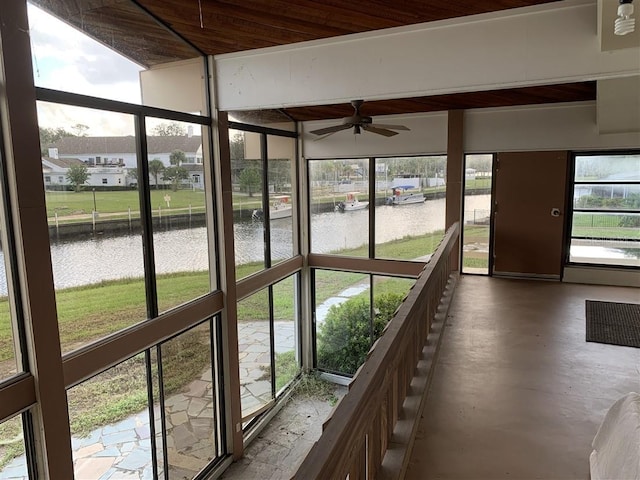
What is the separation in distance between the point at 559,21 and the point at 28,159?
4.50 meters

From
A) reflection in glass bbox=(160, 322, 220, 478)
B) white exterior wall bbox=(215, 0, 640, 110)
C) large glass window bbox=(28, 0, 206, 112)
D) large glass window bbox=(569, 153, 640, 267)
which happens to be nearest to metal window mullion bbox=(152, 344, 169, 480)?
reflection in glass bbox=(160, 322, 220, 478)

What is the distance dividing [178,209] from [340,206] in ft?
12.9

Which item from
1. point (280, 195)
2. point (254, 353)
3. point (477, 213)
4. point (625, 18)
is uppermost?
point (625, 18)

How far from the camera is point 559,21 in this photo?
3578mm

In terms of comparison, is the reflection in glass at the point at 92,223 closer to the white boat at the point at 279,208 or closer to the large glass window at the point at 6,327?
the large glass window at the point at 6,327

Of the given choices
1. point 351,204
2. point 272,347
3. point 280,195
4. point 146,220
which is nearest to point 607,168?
point 351,204

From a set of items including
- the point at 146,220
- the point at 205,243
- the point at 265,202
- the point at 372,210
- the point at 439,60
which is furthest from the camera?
the point at 372,210

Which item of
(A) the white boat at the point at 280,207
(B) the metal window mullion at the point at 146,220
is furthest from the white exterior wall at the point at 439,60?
(A) the white boat at the point at 280,207

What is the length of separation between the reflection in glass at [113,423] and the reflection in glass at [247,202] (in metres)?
2.38

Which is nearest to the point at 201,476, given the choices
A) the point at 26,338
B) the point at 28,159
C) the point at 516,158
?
the point at 26,338

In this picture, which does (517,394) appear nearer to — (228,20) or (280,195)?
(228,20)

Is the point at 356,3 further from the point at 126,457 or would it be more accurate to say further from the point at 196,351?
the point at 126,457

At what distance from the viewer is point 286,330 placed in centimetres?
855

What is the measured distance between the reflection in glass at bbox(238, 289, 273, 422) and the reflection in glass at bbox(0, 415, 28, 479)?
3.51m
